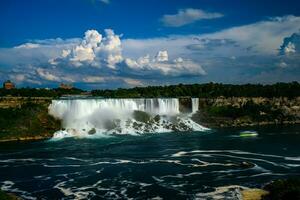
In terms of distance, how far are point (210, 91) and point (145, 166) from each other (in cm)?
5643

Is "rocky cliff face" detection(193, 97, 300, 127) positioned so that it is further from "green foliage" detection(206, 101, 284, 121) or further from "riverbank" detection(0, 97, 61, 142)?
"riverbank" detection(0, 97, 61, 142)

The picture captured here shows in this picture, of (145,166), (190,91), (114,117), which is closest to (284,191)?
(145,166)

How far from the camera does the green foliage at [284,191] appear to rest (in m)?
22.8

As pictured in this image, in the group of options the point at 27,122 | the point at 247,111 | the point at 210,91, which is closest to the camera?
the point at 27,122

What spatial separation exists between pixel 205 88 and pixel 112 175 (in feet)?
209

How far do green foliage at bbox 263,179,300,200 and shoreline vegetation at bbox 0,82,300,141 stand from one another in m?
39.3

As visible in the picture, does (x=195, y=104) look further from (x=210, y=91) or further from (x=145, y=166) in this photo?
(x=145, y=166)

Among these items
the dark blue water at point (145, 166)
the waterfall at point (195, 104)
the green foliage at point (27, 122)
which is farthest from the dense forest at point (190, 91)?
the dark blue water at point (145, 166)

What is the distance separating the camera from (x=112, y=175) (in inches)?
1344

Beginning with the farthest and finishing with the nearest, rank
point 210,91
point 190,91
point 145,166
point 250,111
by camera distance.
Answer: point 190,91, point 210,91, point 250,111, point 145,166

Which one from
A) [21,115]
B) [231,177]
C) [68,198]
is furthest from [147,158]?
[21,115]

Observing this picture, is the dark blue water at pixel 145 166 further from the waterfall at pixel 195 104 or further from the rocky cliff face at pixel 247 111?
the waterfall at pixel 195 104

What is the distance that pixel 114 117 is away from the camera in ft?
222

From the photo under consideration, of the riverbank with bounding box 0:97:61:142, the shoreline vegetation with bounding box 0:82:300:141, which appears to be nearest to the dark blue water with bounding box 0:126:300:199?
Answer: the riverbank with bounding box 0:97:61:142
